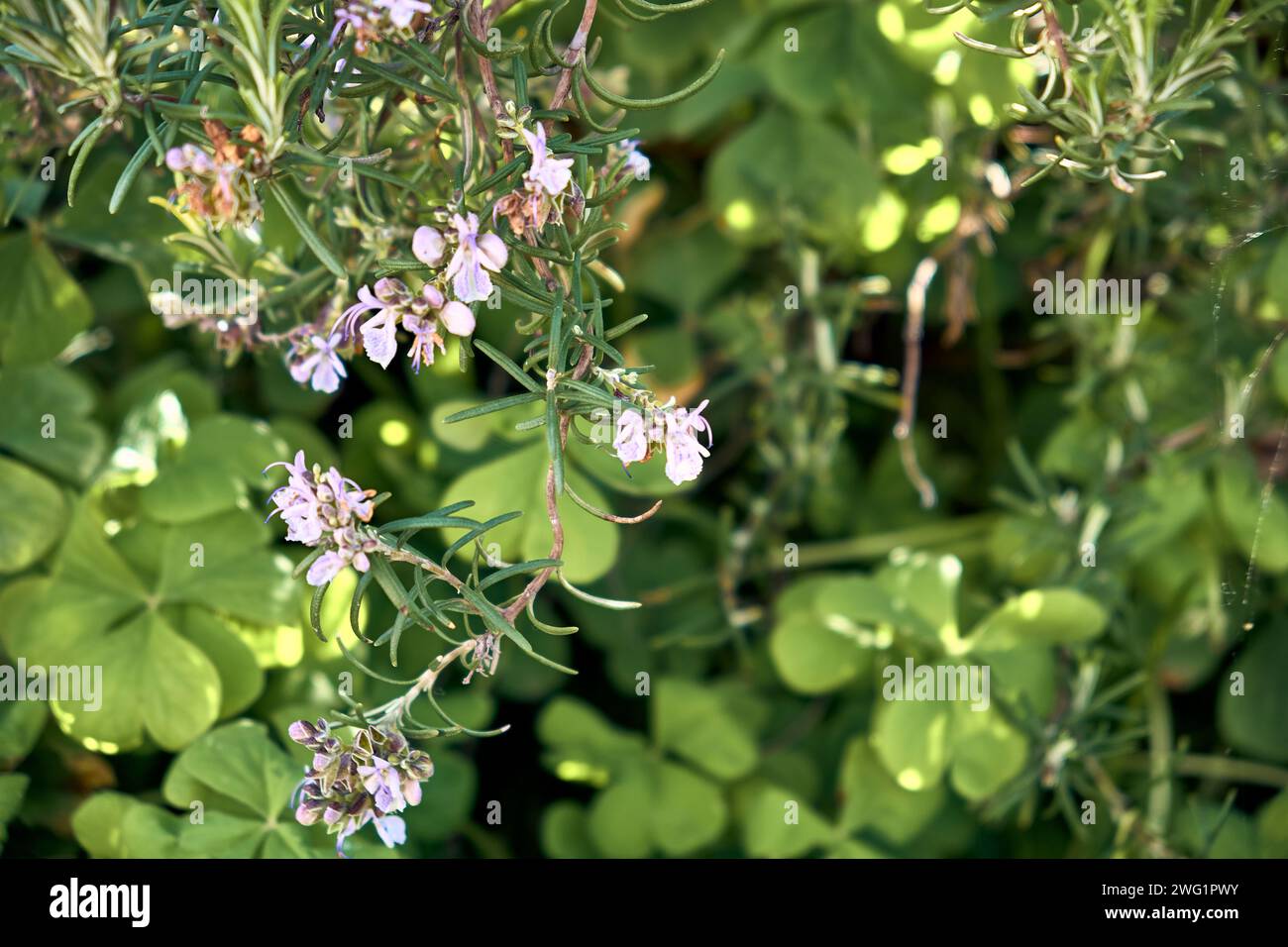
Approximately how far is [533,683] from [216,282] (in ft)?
1.91

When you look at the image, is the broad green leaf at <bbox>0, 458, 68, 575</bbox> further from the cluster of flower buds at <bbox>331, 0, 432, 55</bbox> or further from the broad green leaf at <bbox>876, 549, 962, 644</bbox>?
the broad green leaf at <bbox>876, 549, 962, 644</bbox>

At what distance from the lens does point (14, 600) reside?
1049mm

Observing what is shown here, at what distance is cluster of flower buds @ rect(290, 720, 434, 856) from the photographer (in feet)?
2.23

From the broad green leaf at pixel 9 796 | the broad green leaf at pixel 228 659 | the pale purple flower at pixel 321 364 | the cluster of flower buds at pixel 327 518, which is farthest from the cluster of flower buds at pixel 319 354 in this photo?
the broad green leaf at pixel 9 796

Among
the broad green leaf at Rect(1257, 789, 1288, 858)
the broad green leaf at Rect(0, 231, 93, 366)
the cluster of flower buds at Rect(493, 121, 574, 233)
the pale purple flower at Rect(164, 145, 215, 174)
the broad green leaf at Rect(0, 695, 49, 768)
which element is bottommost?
the broad green leaf at Rect(1257, 789, 1288, 858)

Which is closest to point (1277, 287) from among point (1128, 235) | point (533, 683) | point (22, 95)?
point (1128, 235)

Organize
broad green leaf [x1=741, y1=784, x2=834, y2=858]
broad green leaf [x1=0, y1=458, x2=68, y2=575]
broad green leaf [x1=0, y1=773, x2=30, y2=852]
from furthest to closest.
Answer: broad green leaf [x1=741, y1=784, x2=834, y2=858]
broad green leaf [x1=0, y1=458, x2=68, y2=575]
broad green leaf [x1=0, y1=773, x2=30, y2=852]

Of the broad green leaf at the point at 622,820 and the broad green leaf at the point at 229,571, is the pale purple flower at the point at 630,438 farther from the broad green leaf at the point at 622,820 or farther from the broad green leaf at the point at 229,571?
the broad green leaf at the point at 622,820

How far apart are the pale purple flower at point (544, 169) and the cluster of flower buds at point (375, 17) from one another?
8 cm

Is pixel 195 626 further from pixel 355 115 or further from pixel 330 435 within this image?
pixel 355 115

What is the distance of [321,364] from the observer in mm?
769

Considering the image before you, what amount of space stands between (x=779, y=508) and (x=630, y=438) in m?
0.75

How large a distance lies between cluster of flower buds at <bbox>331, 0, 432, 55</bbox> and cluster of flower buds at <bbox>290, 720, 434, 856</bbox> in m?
0.40

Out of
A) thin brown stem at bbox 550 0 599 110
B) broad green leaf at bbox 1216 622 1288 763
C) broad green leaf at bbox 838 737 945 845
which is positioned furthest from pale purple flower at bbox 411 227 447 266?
broad green leaf at bbox 1216 622 1288 763
